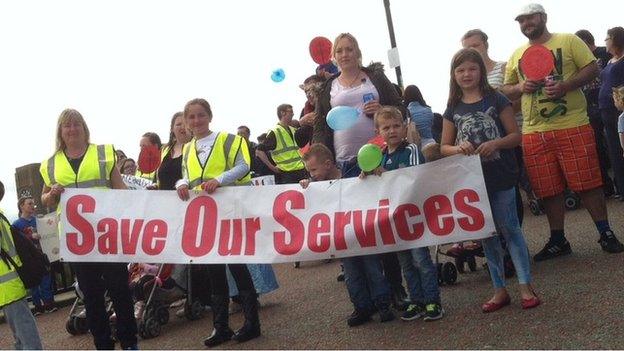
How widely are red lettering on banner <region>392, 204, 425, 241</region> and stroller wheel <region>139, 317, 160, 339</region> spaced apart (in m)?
2.56

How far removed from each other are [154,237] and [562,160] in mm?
3393

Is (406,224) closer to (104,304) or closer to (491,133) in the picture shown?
(491,133)

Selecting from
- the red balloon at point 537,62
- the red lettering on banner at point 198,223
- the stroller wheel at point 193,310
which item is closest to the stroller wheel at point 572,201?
the red balloon at point 537,62

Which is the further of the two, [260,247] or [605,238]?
[605,238]

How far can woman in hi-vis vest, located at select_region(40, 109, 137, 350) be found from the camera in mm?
5289

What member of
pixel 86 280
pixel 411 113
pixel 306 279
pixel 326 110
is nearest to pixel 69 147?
pixel 86 280

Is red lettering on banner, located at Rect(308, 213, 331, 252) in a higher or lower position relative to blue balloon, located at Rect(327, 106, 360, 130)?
lower

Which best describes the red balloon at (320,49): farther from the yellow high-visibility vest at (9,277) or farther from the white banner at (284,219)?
the yellow high-visibility vest at (9,277)

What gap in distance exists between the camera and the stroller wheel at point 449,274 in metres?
6.28

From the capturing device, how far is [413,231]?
17.3 feet

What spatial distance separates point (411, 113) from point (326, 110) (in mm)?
1352

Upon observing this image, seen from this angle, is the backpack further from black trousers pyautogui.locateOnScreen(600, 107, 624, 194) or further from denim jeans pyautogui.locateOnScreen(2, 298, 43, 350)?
black trousers pyautogui.locateOnScreen(600, 107, 624, 194)

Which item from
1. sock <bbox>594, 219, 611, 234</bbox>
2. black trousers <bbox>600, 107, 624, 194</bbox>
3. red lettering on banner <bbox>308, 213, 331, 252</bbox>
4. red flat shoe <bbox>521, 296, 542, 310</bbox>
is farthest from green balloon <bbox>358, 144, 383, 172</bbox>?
black trousers <bbox>600, 107, 624, 194</bbox>

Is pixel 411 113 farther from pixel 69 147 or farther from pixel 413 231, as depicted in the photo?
pixel 69 147
